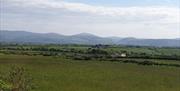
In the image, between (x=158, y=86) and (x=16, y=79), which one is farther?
(x=158, y=86)

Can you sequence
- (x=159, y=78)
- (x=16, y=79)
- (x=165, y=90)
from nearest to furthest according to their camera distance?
(x=16, y=79)
(x=165, y=90)
(x=159, y=78)

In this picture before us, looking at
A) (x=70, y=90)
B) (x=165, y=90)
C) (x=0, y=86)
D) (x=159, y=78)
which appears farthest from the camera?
(x=159, y=78)

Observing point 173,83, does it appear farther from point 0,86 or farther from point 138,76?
point 0,86

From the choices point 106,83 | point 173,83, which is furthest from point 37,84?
point 173,83

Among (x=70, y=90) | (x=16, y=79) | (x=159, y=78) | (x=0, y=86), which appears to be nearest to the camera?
(x=16, y=79)

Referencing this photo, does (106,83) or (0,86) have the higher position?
(0,86)

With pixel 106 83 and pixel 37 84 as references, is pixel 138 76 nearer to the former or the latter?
pixel 106 83

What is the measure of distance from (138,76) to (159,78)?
382 cm

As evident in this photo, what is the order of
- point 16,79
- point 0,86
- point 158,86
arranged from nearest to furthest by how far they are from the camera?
1. point 16,79
2. point 0,86
3. point 158,86

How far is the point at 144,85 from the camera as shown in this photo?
50906 millimetres

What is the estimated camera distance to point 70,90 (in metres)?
43.0

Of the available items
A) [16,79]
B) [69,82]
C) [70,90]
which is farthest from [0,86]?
[69,82]

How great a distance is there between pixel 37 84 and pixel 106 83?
32.5ft

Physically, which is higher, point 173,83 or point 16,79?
point 16,79
